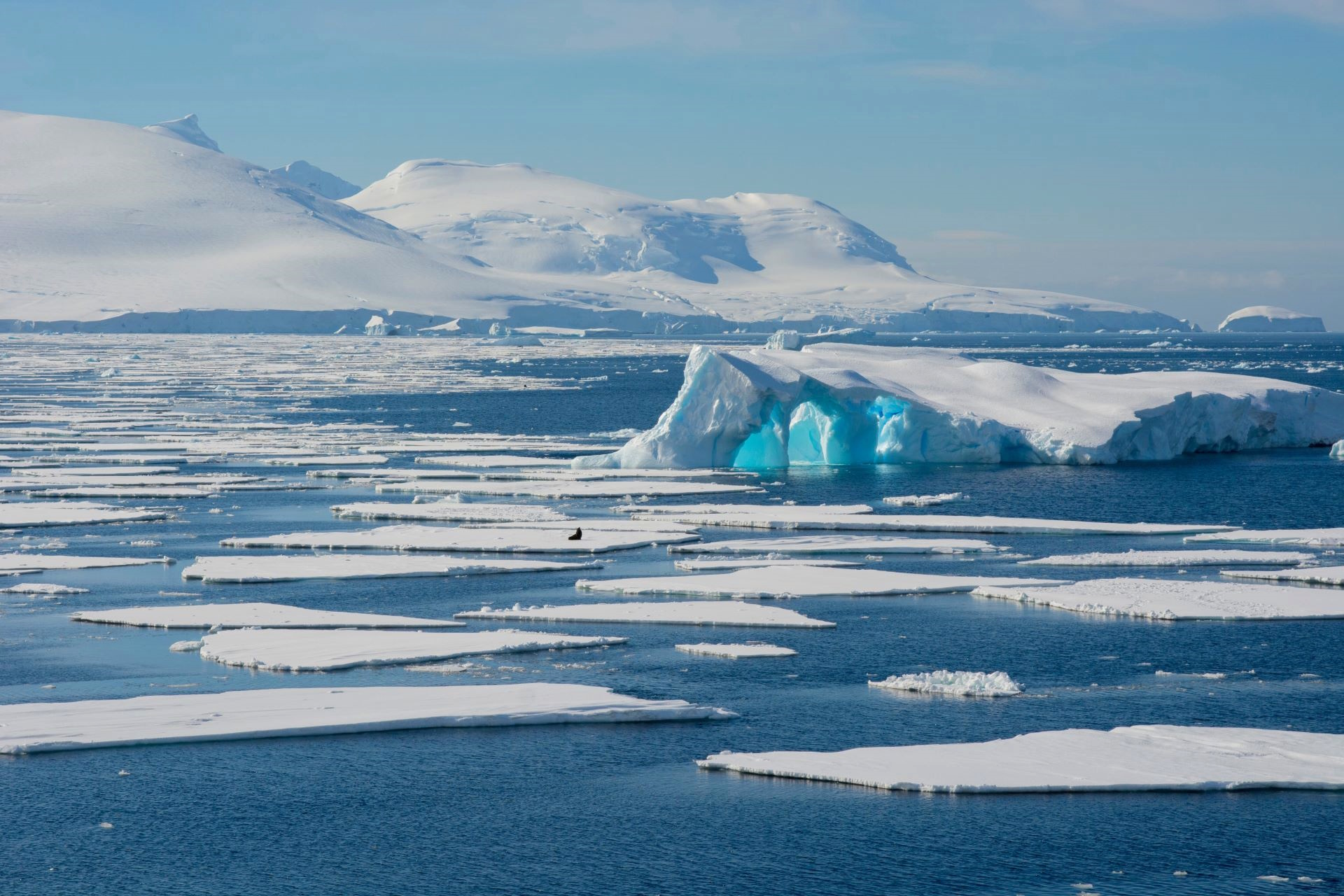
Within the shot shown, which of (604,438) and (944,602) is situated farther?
(604,438)

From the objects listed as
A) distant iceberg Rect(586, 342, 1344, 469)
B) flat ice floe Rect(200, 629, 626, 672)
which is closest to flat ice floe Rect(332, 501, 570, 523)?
distant iceberg Rect(586, 342, 1344, 469)

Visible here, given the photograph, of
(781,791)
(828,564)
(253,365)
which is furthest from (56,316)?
(781,791)

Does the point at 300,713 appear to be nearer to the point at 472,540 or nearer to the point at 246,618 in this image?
the point at 246,618

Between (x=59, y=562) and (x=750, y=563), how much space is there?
31.1 feet

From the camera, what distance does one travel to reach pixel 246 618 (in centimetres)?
1673

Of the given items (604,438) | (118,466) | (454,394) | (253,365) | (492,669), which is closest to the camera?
(492,669)

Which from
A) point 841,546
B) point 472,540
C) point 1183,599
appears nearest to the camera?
point 1183,599

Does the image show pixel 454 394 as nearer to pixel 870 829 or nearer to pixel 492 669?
pixel 492 669

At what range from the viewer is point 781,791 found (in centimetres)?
1120

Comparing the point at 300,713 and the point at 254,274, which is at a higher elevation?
the point at 254,274

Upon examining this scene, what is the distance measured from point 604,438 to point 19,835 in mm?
29863

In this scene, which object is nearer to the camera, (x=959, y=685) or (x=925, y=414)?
(x=959, y=685)

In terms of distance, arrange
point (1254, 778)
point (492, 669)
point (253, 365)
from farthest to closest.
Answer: point (253, 365)
point (492, 669)
point (1254, 778)

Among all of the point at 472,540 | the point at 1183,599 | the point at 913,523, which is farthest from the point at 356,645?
the point at 913,523
